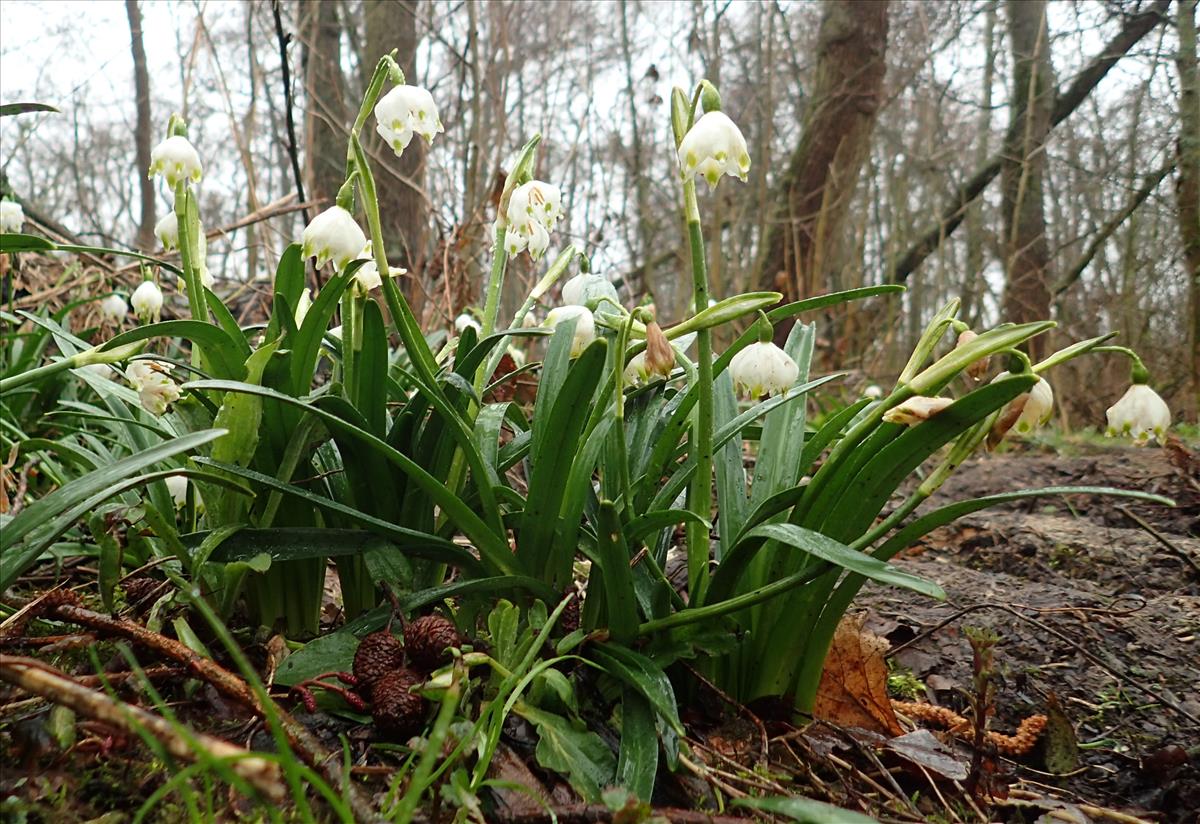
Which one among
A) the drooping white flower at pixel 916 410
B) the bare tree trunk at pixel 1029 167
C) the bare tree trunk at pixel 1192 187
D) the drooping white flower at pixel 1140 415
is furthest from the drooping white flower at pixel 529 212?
the bare tree trunk at pixel 1029 167

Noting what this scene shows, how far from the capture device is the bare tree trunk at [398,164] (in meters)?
5.08

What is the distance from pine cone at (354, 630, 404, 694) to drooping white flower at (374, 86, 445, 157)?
2.62 feet

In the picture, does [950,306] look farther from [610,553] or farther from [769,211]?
[769,211]

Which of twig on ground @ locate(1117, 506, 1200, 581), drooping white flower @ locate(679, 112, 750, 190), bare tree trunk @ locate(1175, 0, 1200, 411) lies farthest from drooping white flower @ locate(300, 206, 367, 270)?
bare tree trunk @ locate(1175, 0, 1200, 411)

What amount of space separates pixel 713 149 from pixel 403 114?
0.57 meters

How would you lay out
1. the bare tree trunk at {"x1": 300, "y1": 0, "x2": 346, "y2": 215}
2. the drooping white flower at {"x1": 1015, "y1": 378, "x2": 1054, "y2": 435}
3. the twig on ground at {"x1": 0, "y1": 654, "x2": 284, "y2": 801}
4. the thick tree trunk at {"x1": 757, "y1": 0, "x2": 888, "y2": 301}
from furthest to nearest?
the thick tree trunk at {"x1": 757, "y1": 0, "x2": 888, "y2": 301} < the bare tree trunk at {"x1": 300, "y1": 0, "x2": 346, "y2": 215} < the drooping white flower at {"x1": 1015, "y1": 378, "x2": 1054, "y2": 435} < the twig on ground at {"x1": 0, "y1": 654, "x2": 284, "y2": 801}

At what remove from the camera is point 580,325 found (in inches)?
54.1

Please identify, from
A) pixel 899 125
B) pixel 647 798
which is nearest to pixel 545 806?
pixel 647 798

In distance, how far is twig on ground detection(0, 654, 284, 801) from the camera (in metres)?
0.60

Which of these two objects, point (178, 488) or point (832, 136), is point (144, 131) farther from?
point (178, 488)

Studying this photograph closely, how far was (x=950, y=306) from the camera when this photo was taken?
4.42 feet

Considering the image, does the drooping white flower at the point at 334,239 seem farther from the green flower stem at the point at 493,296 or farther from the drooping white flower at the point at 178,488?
the drooping white flower at the point at 178,488

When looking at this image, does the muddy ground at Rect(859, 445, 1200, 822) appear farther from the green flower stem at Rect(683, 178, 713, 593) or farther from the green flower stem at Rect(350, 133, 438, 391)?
the green flower stem at Rect(350, 133, 438, 391)

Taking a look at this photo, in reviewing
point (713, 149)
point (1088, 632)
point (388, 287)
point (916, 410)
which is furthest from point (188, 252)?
point (1088, 632)
